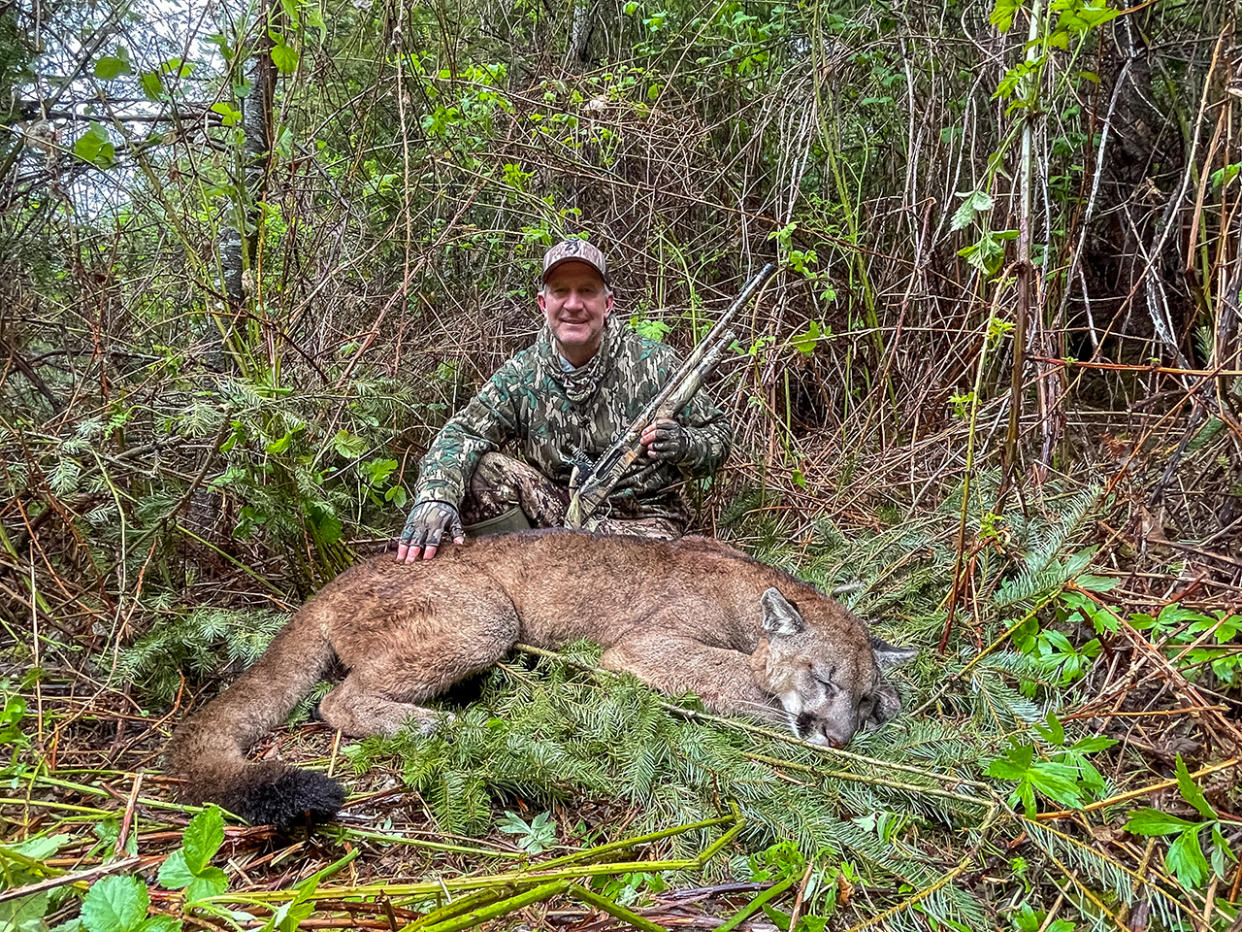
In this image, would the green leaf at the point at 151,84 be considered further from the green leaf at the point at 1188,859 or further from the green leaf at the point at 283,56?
the green leaf at the point at 1188,859

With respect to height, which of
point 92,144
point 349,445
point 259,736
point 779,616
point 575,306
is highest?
point 92,144

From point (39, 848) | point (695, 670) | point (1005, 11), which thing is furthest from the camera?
point (695, 670)

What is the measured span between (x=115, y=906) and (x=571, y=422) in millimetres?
4925

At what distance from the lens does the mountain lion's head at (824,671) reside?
418 cm

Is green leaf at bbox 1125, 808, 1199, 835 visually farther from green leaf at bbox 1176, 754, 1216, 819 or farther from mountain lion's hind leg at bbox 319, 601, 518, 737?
mountain lion's hind leg at bbox 319, 601, 518, 737

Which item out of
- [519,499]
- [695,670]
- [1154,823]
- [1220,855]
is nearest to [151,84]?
[519,499]

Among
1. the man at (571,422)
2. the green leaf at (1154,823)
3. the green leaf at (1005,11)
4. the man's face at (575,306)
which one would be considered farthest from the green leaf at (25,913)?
the man's face at (575,306)

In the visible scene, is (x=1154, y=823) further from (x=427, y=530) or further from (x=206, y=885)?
(x=427, y=530)

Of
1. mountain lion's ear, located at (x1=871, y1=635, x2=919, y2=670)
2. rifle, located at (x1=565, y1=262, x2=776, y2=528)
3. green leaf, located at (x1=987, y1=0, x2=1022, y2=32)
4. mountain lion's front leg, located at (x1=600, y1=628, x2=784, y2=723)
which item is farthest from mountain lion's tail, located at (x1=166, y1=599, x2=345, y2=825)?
Result: green leaf, located at (x1=987, y1=0, x2=1022, y2=32)

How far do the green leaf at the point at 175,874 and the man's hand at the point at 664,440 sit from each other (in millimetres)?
4106

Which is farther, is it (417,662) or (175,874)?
(417,662)

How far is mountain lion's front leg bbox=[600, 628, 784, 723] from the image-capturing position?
4402mm

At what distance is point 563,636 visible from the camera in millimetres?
5047

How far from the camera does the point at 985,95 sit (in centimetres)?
748
